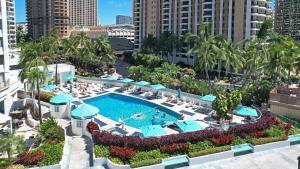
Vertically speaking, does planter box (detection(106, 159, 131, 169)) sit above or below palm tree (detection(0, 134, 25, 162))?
below

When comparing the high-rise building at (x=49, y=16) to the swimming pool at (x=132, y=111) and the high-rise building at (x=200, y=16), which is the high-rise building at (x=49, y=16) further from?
the swimming pool at (x=132, y=111)

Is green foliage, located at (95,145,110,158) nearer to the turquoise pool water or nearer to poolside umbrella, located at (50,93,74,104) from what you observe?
poolside umbrella, located at (50,93,74,104)

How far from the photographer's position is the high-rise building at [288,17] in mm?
112169

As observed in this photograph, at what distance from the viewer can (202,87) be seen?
43.6 m

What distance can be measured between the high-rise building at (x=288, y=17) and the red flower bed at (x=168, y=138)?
98.3 m

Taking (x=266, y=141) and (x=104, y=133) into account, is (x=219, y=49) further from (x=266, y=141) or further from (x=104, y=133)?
(x=104, y=133)

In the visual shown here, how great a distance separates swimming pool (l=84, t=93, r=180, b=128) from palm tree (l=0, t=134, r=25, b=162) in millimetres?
14772

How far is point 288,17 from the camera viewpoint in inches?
4562

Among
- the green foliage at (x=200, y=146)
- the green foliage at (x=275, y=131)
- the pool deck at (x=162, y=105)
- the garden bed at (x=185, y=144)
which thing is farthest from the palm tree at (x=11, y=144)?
the green foliage at (x=275, y=131)

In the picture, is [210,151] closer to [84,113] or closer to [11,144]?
[84,113]

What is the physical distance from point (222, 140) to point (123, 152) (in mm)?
8264

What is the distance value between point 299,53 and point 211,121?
2185 centimetres

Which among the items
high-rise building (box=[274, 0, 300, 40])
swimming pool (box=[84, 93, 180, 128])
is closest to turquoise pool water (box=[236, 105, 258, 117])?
swimming pool (box=[84, 93, 180, 128])

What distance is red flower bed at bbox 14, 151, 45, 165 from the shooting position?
21.1 metres
